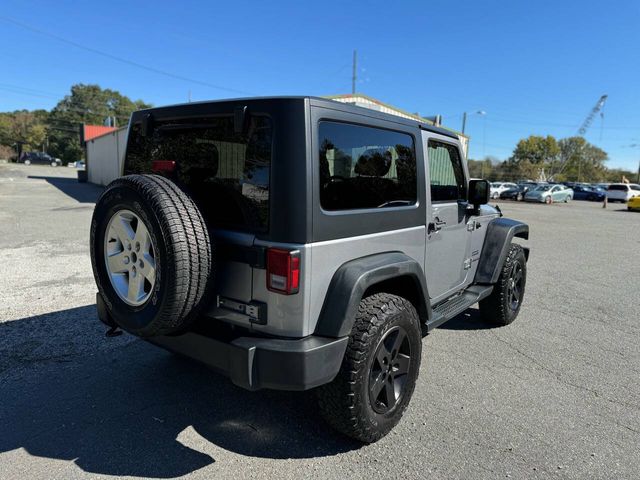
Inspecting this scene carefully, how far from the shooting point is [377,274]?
252 cm

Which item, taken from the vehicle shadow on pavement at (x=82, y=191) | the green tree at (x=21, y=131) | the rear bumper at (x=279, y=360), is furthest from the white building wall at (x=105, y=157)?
the green tree at (x=21, y=131)

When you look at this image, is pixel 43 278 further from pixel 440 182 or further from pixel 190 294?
pixel 440 182

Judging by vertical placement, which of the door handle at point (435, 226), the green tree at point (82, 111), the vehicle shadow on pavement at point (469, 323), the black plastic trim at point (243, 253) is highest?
the green tree at point (82, 111)

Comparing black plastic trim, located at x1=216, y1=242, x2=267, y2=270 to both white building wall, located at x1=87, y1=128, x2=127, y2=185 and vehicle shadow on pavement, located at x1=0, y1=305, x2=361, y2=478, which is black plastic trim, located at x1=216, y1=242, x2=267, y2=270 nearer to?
vehicle shadow on pavement, located at x1=0, y1=305, x2=361, y2=478

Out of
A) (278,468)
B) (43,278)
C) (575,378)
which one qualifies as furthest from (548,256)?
(43,278)

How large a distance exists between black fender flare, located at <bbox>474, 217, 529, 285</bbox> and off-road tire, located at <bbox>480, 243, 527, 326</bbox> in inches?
6.0

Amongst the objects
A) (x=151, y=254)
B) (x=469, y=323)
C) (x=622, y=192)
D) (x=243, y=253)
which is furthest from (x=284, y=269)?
(x=622, y=192)

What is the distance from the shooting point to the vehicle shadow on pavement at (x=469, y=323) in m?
4.77

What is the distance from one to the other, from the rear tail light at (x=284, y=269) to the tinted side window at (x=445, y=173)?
1.60m

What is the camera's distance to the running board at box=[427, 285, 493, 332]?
3265 mm

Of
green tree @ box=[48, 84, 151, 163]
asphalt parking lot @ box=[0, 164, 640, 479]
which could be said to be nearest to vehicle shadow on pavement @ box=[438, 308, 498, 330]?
asphalt parking lot @ box=[0, 164, 640, 479]

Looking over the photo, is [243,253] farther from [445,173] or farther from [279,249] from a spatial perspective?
[445,173]

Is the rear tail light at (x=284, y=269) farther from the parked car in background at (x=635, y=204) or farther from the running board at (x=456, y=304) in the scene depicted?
the parked car in background at (x=635, y=204)

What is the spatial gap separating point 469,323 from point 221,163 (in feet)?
11.7
